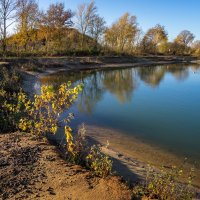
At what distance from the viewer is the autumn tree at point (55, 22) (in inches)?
1694

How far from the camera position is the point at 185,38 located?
290 ft

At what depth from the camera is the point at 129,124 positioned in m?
12.2

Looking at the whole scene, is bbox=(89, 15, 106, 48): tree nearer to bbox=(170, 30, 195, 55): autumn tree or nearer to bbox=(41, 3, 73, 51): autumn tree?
bbox=(41, 3, 73, 51): autumn tree

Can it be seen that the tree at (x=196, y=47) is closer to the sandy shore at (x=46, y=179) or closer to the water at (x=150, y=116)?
the water at (x=150, y=116)

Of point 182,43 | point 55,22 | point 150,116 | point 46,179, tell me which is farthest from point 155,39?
point 46,179

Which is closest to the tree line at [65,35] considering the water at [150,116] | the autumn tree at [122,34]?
the autumn tree at [122,34]

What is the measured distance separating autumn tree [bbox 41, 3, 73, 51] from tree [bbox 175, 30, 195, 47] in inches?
2010

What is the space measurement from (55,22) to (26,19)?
207 inches

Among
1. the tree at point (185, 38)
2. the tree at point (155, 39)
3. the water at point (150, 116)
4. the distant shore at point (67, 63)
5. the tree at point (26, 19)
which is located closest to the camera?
the water at point (150, 116)

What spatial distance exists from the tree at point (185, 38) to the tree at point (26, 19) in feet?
185

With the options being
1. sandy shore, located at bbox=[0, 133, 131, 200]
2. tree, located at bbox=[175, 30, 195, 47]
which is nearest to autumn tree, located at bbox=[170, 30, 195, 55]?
tree, located at bbox=[175, 30, 195, 47]

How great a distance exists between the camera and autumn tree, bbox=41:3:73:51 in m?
43.0

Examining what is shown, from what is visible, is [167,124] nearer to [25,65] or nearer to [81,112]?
[81,112]

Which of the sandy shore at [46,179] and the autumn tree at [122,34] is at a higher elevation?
the autumn tree at [122,34]
